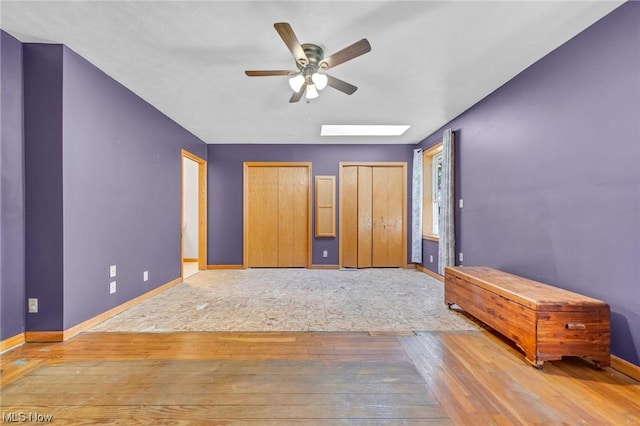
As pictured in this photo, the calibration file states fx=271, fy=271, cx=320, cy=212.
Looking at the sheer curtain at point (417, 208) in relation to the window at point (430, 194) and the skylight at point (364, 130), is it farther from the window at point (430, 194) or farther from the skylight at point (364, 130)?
the skylight at point (364, 130)

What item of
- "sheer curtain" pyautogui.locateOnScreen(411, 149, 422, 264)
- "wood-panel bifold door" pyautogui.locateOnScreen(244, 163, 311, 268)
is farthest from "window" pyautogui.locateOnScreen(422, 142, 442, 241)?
Result: "wood-panel bifold door" pyautogui.locateOnScreen(244, 163, 311, 268)

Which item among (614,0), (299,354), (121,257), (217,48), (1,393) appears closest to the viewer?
(1,393)

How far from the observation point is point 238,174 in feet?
17.7

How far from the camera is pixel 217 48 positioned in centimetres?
228

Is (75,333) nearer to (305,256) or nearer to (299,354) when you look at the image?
(299,354)

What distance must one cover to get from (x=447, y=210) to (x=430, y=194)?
1314 mm

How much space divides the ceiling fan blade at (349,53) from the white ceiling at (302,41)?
0.69ft

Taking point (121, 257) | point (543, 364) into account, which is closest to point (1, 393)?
point (121, 257)

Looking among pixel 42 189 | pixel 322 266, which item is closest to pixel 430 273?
pixel 322 266

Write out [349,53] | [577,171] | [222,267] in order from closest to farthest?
1. [349,53]
2. [577,171]
3. [222,267]

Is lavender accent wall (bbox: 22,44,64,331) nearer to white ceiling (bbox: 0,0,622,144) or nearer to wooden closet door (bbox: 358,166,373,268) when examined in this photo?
white ceiling (bbox: 0,0,622,144)

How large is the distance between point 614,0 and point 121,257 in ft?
15.5

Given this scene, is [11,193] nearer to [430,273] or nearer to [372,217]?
[372,217]

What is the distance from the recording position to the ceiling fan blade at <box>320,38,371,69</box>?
6.13 ft
